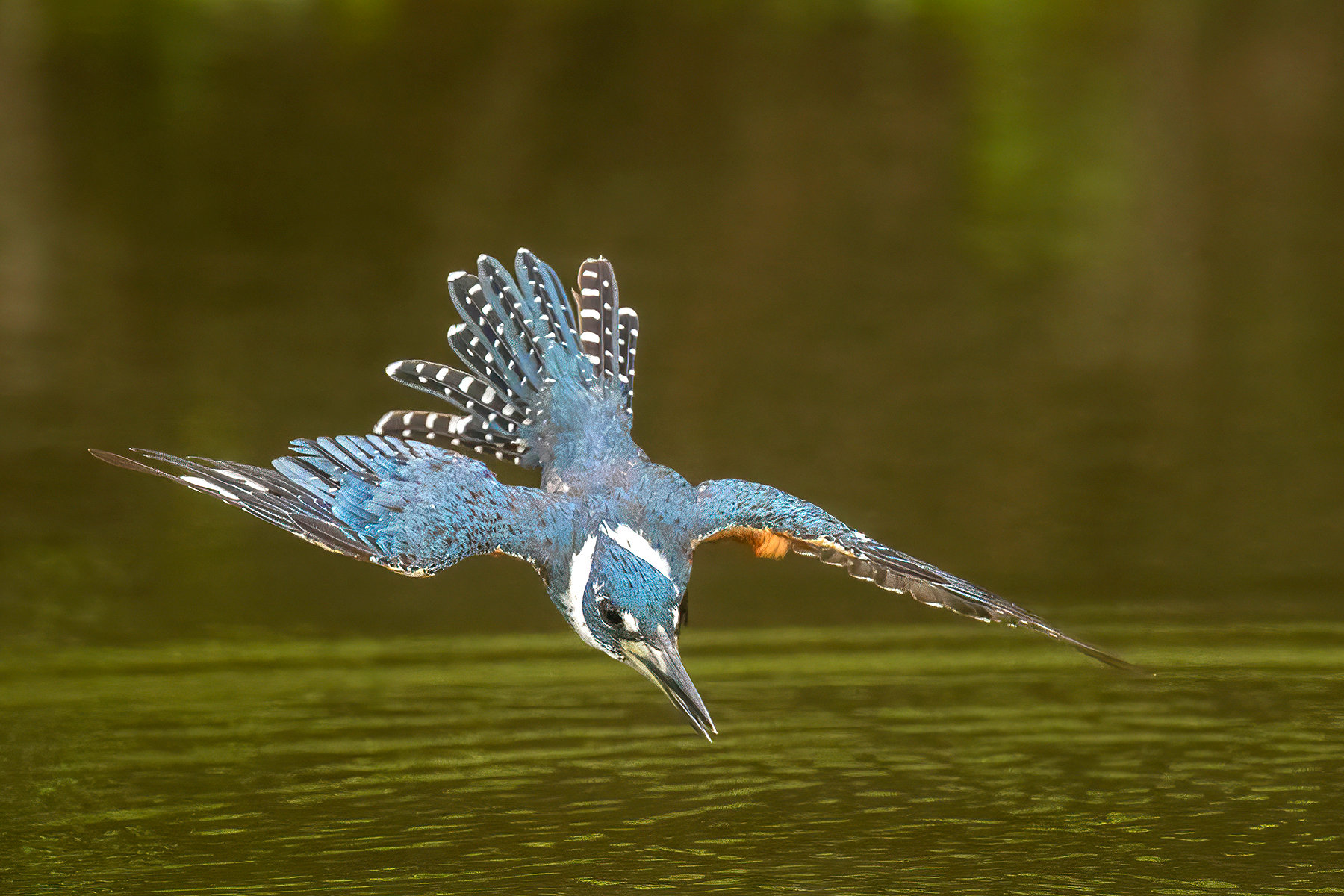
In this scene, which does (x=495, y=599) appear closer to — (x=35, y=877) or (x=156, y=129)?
(x=35, y=877)

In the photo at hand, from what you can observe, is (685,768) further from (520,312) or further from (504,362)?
(520,312)

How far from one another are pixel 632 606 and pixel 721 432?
514 cm

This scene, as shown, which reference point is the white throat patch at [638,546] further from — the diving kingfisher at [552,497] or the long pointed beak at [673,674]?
the long pointed beak at [673,674]

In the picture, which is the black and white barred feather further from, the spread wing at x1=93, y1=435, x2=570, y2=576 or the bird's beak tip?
the bird's beak tip

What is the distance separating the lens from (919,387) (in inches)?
514

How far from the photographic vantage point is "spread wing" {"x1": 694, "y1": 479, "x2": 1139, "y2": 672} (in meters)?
6.91

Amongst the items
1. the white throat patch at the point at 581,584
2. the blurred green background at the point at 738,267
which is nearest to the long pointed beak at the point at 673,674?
the white throat patch at the point at 581,584

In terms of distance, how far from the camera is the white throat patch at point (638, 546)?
23.5 feet

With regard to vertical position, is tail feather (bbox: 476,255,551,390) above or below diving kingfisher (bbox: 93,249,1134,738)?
above

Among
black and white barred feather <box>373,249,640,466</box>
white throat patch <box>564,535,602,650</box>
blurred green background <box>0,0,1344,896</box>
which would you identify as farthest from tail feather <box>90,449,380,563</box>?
black and white barred feather <box>373,249,640,466</box>

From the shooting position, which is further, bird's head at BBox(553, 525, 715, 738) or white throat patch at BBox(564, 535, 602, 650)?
white throat patch at BBox(564, 535, 602, 650)

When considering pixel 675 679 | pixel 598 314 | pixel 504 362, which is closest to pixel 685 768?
pixel 675 679

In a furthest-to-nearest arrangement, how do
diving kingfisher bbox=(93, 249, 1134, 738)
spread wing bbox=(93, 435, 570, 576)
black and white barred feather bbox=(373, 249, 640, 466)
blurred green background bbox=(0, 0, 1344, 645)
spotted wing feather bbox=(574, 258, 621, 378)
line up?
blurred green background bbox=(0, 0, 1344, 645) < spotted wing feather bbox=(574, 258, 621, 378) < black and white barred feather bbox=(373, 249, 640, 466) < diving kingfisher bbox=(93, 249, 1134, 738) < spread wing bbox=(93, 435, 570, 576)

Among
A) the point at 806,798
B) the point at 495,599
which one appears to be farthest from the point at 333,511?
the point at 495,599
